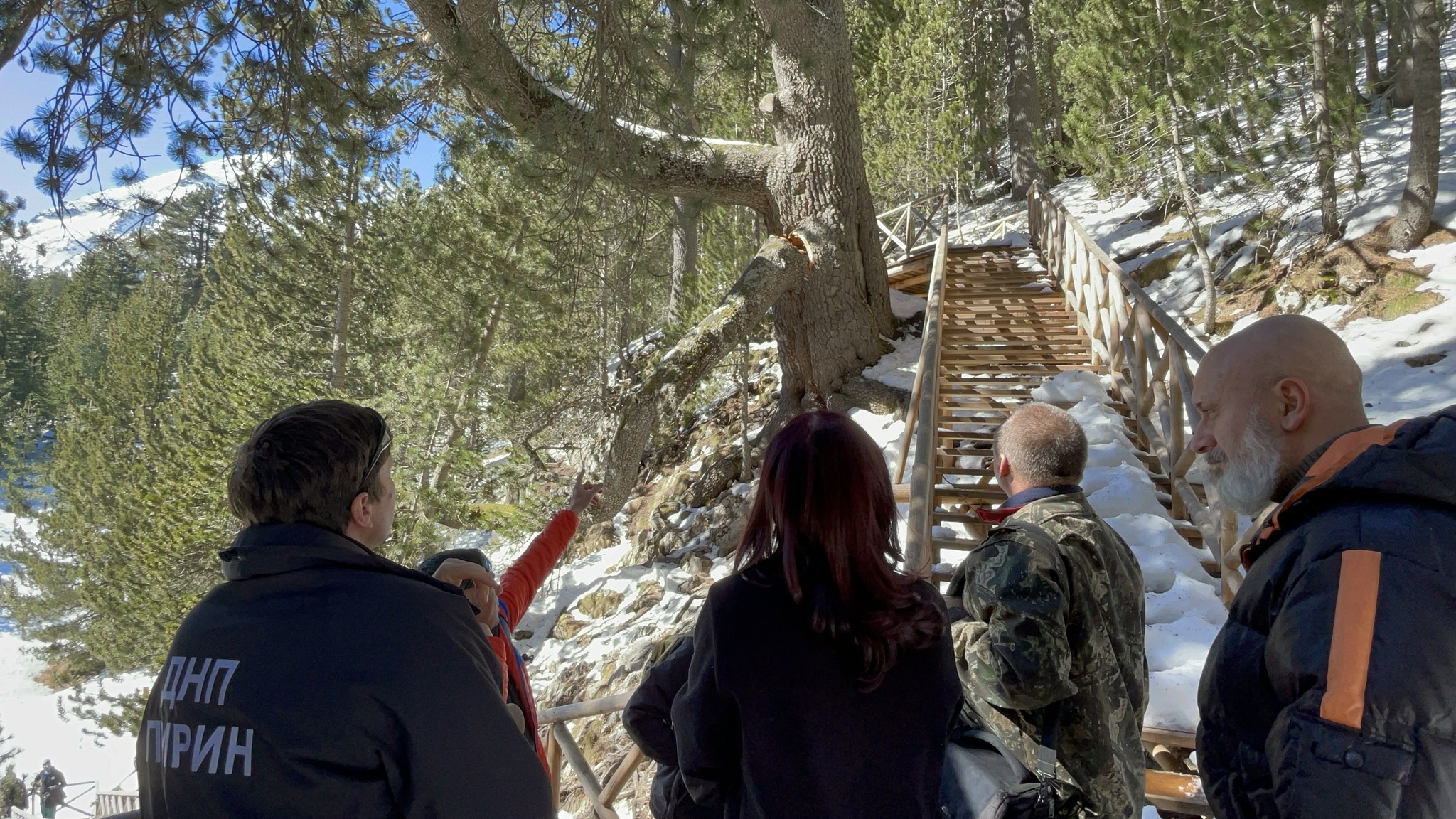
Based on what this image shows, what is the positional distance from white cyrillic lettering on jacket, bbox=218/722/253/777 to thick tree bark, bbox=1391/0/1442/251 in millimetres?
10855

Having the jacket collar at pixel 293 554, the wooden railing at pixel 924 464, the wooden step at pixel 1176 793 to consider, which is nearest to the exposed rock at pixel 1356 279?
the wooden railing at pixel 924 464

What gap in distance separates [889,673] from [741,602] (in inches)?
10.8

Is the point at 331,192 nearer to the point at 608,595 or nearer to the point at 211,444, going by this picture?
the point at 608,595

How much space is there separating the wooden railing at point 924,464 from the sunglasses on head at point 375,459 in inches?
38.5

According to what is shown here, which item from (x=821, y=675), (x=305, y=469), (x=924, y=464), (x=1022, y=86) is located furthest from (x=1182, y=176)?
(x=305, y=469)

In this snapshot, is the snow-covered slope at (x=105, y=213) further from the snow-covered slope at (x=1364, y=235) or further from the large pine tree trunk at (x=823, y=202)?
the snow-covered slope at (x=1364, y=235)

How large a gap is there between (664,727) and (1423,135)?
34.7 feet

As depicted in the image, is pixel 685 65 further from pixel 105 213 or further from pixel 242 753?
pixel 242 753

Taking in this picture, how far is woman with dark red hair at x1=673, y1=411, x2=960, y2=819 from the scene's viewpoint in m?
1.31

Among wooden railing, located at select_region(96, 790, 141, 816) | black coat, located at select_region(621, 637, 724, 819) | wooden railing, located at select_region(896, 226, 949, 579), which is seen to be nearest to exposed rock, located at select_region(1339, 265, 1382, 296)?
wooden railing, located at select_region(896, 226, 949, 579)

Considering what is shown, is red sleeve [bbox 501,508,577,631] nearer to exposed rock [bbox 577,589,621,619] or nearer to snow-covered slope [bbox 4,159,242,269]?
snow-covered slope [bbox 4,159,242,269]

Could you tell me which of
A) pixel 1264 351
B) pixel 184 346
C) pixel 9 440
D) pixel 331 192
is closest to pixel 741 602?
pixel 1264 351

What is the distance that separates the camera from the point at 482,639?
127 centimetres

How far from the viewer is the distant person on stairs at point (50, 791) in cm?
1392
